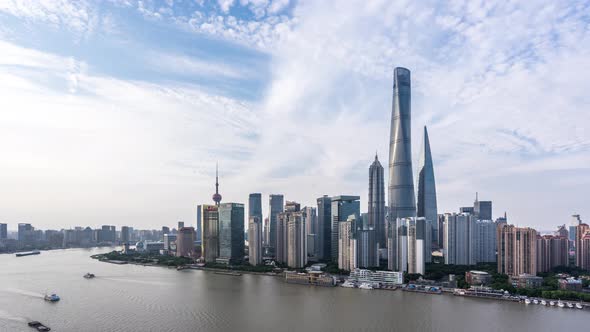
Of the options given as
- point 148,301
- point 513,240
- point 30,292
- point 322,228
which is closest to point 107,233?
point 322,228

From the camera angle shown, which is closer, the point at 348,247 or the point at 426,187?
the point at 348,247

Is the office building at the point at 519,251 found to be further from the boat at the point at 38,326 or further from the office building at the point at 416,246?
the boat at the point at 38,326

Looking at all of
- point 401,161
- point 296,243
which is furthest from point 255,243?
→ point 401,161

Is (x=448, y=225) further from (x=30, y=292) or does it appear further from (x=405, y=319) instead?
(x=30, y=292)

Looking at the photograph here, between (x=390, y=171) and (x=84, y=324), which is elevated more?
(x=390, y=171)

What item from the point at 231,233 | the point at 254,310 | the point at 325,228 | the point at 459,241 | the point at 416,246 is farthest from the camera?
the point at 325,228

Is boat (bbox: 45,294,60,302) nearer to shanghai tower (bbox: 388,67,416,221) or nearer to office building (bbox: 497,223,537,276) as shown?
office building (bbox: 497,223,537,276)

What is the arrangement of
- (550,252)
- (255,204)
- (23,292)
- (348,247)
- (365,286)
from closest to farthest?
(23,292)
(365,286)
(550,252)
(348,247)
(255,204)

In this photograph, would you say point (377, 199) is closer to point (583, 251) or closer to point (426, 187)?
point (426, 187)
